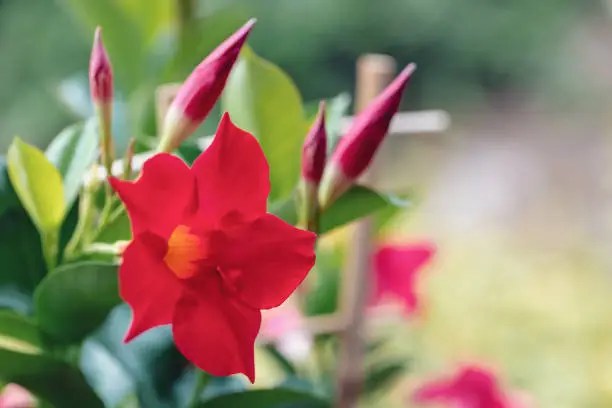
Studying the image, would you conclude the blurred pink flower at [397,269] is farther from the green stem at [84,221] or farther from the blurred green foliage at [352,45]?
the blurred green foliage at [352,45]

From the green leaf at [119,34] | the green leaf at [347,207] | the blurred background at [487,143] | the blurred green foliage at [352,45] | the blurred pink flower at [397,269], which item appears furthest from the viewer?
the blurred green foliage at [352,45]

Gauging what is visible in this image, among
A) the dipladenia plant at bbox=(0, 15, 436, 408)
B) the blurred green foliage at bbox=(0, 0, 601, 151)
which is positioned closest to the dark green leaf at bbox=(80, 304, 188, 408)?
the dipladenia plant at bbox=(0, 15, 436, 408)

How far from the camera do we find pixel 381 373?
54 centimetres

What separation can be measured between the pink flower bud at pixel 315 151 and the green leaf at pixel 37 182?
0.34 ft

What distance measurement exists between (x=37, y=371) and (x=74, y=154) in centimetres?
10

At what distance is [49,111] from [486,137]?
0.97 m

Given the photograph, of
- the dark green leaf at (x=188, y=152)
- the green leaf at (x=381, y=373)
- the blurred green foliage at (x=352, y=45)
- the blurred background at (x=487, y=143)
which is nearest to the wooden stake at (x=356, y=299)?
the green leaf at (x=381, y=373)

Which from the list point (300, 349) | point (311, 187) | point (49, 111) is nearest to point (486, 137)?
point (49, 111)

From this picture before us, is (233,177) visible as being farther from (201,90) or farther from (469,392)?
(469,392)

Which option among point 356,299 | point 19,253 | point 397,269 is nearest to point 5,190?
point 19,253

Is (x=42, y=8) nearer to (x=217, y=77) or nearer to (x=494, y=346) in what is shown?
(x=494, y=346)

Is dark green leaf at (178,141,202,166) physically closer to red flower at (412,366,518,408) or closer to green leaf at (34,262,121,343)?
green leaf at (34,262,121,343)

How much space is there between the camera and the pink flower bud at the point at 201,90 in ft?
0.92

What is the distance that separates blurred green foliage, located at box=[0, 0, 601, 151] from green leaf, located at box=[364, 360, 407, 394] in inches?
32.4
